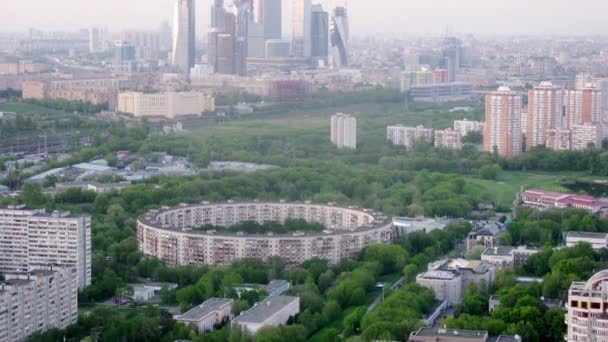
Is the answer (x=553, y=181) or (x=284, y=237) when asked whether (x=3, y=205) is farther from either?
(x=553, y=181)

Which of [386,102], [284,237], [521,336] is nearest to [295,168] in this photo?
[284,237]

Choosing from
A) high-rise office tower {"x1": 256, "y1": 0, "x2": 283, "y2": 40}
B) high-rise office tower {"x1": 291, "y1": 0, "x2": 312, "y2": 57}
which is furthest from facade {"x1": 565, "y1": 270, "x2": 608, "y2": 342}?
high-rise office tower {"x1": 256, "y1": 0, "x2": 283, "y2": 40}

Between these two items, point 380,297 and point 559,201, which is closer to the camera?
point 380,297

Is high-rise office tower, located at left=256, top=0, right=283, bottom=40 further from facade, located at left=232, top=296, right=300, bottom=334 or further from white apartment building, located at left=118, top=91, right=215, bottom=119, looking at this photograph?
facade, located at left=232, top=296, right=300, bottom=334

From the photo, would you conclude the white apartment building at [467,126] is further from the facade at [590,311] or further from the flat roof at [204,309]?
the facade at [590,311]

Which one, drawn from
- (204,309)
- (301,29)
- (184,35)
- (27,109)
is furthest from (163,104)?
(301,29)

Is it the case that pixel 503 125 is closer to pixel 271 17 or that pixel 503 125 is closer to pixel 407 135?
pixel 407 135
